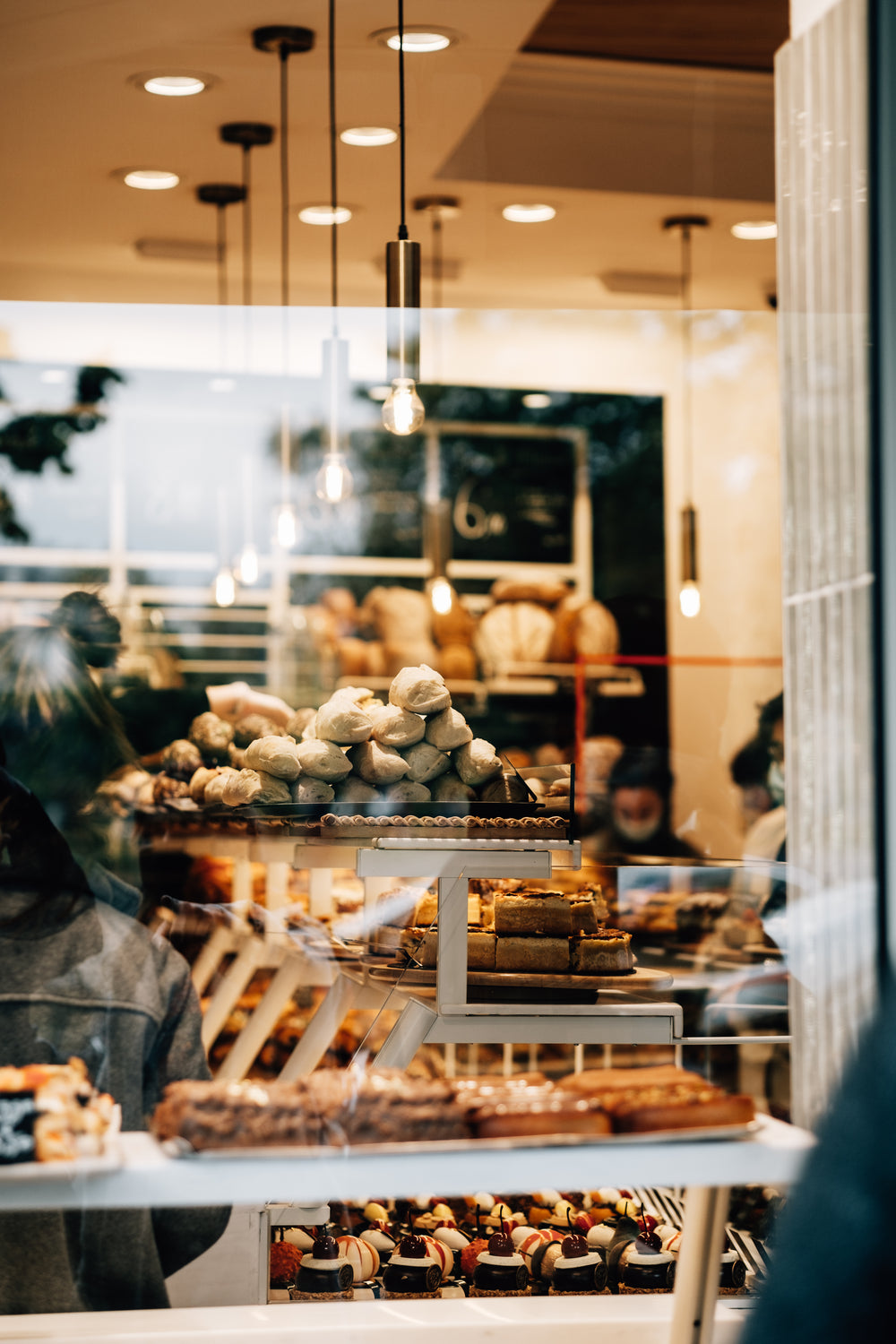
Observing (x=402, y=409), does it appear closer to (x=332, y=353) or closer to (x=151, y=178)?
(x=332, y=353)

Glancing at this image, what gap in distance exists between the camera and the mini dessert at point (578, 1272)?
1.93 meters

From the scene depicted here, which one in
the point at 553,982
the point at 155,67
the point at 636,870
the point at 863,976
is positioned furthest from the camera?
the point at 636,870

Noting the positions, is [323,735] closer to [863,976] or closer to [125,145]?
[863,976]

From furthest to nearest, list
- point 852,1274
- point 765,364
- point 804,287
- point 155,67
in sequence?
point 765,364 < point 155,67 < point 804,287 < point 852,1274

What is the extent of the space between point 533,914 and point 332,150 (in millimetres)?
2613

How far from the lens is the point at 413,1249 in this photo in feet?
6.31

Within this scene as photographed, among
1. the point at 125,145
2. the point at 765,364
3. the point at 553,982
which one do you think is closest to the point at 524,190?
the point at 125,145

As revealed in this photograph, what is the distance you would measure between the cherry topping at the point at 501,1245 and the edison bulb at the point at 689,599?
2.90 metres

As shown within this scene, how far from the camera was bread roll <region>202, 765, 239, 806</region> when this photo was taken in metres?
2.02

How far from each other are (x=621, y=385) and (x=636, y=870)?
8.43 feet

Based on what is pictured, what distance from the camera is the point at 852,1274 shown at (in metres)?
0.44

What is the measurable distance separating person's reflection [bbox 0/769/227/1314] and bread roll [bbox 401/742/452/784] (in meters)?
0.51

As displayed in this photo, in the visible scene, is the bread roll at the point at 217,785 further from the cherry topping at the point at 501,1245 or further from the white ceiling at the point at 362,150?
the white ceiling at the point at 362,150

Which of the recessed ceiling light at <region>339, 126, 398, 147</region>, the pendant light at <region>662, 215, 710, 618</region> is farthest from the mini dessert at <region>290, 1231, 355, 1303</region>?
the pendant light at <region>662, 215, 710, 618</region>
